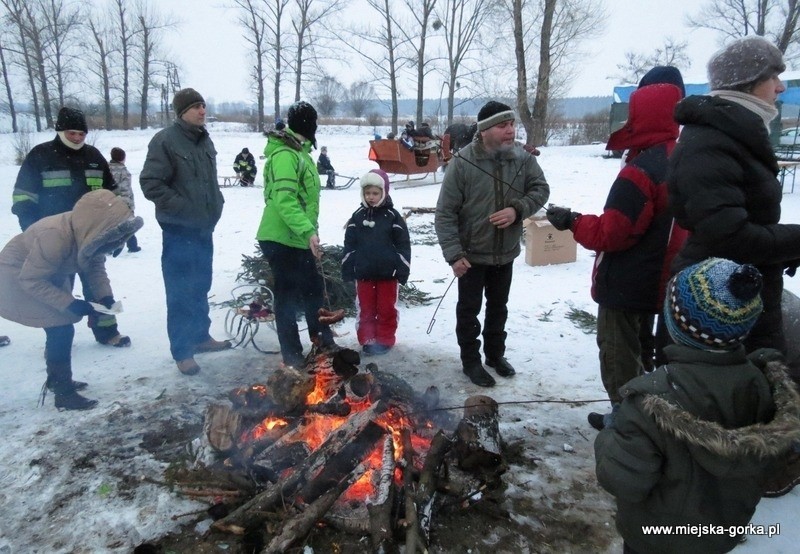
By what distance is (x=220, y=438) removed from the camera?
308 centimetres

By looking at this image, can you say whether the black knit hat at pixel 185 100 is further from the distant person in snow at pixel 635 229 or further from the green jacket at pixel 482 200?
the distant person in snow at pixel 635 229

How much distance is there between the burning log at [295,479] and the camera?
2559mm

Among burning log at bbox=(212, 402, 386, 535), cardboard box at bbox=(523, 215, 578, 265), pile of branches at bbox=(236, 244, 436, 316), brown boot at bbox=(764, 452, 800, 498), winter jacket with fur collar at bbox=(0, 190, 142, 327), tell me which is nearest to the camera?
burning log at bbox=(212, 402, 386, 535)

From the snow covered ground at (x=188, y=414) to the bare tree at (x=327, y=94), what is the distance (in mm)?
31959

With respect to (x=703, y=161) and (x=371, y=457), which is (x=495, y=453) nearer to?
(x=371, y=457)

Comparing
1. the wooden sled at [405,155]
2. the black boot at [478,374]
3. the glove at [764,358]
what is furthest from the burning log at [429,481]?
the wooden sled at [405,155]

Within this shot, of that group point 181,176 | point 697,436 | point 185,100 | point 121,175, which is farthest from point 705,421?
point 121,175

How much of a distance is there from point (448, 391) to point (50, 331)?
118 inches

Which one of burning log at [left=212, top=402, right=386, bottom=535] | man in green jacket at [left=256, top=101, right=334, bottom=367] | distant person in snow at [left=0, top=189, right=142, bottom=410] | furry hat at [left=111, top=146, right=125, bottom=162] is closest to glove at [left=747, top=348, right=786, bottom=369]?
burning log at [left=212, top=402, right=386, bottom=535]

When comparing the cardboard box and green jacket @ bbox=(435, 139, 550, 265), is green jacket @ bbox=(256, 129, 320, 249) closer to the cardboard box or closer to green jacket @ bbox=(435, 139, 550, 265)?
green jacket @ bbox=(435, 139, 550, 265)

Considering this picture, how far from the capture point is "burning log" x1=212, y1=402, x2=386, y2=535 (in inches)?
101

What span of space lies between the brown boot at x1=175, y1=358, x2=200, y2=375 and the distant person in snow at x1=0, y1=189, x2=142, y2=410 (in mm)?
707

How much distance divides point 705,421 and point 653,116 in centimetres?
189

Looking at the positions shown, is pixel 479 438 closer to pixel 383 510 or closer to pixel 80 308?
pixel 383 510
